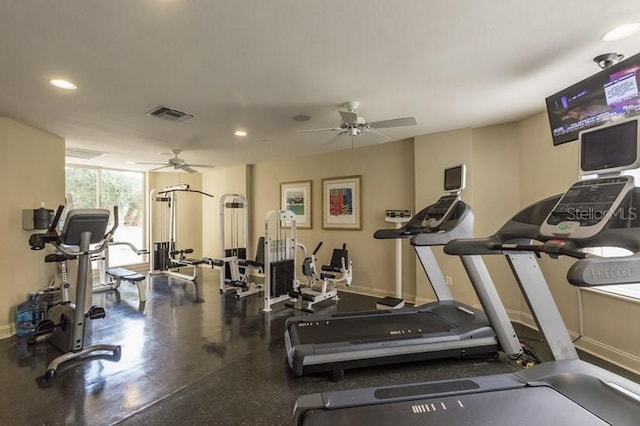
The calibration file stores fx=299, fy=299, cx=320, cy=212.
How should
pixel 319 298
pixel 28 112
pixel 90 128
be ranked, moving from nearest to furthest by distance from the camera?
pixel 28 112, pixel 90 128, pixel 319 298

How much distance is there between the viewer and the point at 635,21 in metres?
1.77

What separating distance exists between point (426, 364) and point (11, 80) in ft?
13.9

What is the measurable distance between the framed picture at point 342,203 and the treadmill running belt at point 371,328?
7.07 ft

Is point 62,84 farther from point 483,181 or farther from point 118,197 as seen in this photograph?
point 118,197

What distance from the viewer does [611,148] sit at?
1.59 metres

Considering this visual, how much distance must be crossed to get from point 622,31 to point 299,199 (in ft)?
15.4

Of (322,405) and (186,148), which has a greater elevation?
(186,148)

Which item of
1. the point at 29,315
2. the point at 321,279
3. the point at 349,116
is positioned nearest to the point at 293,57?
the point at 349,116

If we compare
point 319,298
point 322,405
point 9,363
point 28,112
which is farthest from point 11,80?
point 319,298

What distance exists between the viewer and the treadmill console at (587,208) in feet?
4.74

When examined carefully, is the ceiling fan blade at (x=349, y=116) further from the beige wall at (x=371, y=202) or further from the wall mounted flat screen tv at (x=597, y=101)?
the beige wall at (x=371, y=202)

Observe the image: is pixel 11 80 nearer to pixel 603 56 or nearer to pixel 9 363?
pixel 9 363

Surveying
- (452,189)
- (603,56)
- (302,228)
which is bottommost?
(302,228)

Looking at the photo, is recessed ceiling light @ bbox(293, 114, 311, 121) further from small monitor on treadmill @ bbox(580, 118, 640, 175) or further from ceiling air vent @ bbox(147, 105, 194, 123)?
small monitor on treadmill @ bbox(580, 118, 640, 175)
